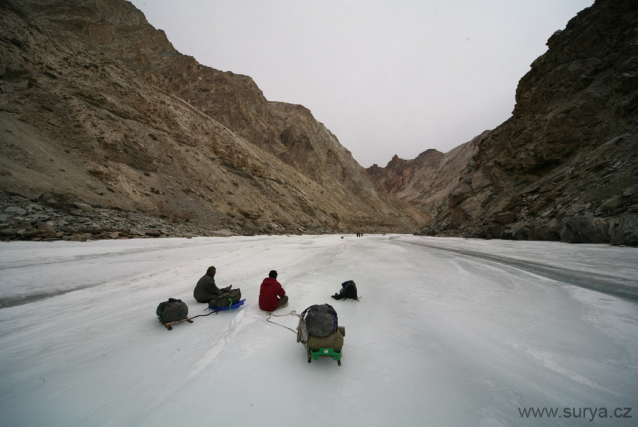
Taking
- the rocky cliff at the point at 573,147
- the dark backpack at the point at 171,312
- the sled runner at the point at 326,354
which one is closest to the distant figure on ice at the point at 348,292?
the sled runner at the point at 326,354

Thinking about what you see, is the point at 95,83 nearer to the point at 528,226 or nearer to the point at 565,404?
the point at 565,404

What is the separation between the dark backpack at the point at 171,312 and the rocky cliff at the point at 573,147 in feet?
55.2

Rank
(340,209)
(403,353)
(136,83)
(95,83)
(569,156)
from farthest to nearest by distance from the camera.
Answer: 1. (340,209)
2. (136,83)
3. (95,83)
4. (569,156)
5. (403,353)

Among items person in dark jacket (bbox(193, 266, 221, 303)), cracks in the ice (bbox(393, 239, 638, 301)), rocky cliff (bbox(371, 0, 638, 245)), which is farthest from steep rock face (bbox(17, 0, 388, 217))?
cracks in the ice (bbox(393, 239, 638, 301))

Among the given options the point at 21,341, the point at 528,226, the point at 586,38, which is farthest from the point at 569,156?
the point at 21,341

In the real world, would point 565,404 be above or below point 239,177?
below

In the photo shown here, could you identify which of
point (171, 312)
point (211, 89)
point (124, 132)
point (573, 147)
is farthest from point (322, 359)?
point (211, 89)

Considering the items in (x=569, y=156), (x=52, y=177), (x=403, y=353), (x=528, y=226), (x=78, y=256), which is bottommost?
(x=403, y=353)

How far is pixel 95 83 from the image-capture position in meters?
25.0

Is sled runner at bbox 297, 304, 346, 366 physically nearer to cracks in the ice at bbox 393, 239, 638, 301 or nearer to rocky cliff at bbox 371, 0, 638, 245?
cracks in the ice at bbox 393, 239, 638, 301

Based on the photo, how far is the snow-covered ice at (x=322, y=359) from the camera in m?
2.28

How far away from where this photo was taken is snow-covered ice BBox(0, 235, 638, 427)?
2279 mm

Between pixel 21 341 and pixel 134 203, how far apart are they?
17.9m

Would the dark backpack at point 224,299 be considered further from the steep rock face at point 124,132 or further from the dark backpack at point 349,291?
the steep rock face at point 124,132
